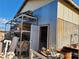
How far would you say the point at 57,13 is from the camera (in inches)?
488

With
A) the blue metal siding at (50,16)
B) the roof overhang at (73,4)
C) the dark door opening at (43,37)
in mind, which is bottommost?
the dark door opening at (43,37)

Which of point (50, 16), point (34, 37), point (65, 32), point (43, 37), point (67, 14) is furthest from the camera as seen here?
point (43, 37)

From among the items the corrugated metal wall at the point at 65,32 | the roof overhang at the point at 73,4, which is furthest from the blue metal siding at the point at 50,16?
the roof overhang at the point at 73,4

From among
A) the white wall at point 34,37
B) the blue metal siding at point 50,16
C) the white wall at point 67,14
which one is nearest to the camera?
the blue metal siding at point 50,16

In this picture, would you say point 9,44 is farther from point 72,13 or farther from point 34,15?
point 72,13

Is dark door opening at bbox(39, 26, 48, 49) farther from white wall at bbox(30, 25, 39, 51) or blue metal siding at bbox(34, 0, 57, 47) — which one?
blue metal siding at bbox(34, 0, 57, 47)

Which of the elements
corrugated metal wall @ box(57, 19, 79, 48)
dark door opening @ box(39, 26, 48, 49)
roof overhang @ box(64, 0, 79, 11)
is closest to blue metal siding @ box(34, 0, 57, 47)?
corrugated metal wall @ box(57, 19, 79, 48)

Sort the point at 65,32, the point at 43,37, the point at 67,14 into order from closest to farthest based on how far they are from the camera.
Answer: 1. the point at 65,32
2. the point at 67,14
3. the point at 43,37

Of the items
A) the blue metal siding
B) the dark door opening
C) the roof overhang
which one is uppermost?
the roof overhang

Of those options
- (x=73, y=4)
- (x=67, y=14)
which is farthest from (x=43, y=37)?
(x=73, y=4)

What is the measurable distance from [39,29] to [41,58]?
288 centimetres

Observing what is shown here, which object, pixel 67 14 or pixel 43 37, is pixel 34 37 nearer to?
pixel 43 37

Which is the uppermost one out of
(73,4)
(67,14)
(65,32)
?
(73,4)

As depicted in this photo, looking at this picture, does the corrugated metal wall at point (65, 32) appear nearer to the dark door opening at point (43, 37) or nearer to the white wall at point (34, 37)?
the dark door opening at point (43, 37)
